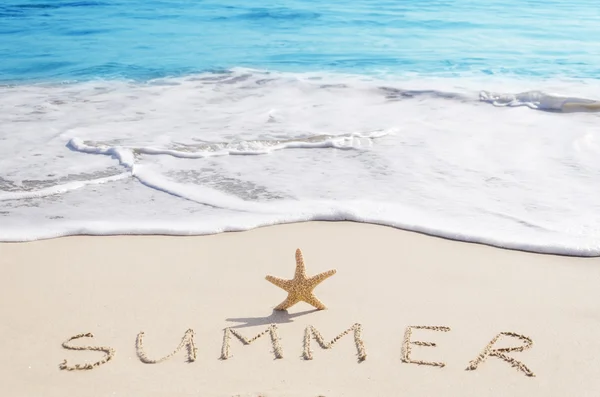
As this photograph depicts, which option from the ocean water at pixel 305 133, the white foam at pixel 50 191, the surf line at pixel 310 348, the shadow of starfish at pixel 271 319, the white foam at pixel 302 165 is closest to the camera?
the surf line at pixel 310 348

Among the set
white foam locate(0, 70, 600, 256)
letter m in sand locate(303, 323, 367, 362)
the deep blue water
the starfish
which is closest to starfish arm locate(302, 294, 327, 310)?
the starfish

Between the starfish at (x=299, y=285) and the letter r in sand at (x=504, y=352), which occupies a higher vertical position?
the starfish at (x=299, y=285)

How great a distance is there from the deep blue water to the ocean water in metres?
0.10

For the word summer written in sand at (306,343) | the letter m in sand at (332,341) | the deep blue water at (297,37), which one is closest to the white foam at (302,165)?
the word summer written in sand at (306,343)

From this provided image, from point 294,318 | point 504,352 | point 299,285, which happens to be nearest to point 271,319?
point 294,318

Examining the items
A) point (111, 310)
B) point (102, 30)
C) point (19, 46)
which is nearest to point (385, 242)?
point (111, 310)

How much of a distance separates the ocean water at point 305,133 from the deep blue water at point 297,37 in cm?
10

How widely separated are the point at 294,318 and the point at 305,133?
370 cm

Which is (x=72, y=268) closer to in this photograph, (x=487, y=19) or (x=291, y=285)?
(x=291, y=285)

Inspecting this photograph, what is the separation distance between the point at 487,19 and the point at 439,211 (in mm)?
14019

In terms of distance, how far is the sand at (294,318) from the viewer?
111 inches

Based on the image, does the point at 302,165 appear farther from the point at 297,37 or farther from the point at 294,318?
the point at 297,37

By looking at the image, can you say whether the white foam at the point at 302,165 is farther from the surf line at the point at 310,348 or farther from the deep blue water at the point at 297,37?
the deep blue water at the point at 297,37

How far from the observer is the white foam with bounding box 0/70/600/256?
450cm
